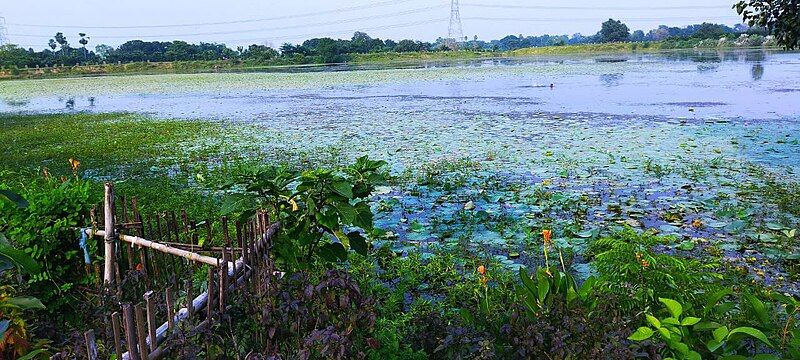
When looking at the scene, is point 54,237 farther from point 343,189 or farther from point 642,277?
point 642,277

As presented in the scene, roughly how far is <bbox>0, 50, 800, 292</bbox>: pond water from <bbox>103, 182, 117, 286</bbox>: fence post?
2.15 m

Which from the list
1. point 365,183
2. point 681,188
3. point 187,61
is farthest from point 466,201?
point 187,61

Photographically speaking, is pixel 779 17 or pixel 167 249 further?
pixel 779 17

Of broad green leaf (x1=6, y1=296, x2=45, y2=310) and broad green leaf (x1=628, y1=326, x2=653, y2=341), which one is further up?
broad green leaf (x1=6, y1=296, x2=45, y2=310)

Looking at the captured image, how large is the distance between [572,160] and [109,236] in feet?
19.7

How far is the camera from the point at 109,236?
10.6 ft

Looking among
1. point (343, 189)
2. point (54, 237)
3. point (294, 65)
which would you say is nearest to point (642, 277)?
point (343, 189)

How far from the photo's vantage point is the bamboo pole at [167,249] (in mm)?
2902

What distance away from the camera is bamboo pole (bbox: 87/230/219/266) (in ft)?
9.52

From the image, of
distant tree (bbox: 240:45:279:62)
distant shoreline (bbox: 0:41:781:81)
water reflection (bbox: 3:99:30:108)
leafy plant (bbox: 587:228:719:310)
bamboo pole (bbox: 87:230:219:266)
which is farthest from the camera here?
distant tree (bbox: 240:45:279:62)

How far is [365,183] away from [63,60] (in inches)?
2760

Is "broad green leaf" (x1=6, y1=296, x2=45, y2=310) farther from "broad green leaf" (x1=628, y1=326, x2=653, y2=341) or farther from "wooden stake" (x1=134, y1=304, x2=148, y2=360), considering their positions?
"broad green leaf" (x1=628, y1=326, x2=653, y2=341)

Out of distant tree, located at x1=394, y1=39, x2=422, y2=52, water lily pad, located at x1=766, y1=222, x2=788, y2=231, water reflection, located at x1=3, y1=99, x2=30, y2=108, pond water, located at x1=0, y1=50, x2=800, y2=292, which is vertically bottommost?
water lily pad, located at x1=766, y1=222, x2=788, y2=231

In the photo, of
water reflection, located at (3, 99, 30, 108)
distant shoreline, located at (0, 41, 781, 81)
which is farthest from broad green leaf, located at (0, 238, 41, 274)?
distant shoreline, located at (0, 41, 781, 81)
